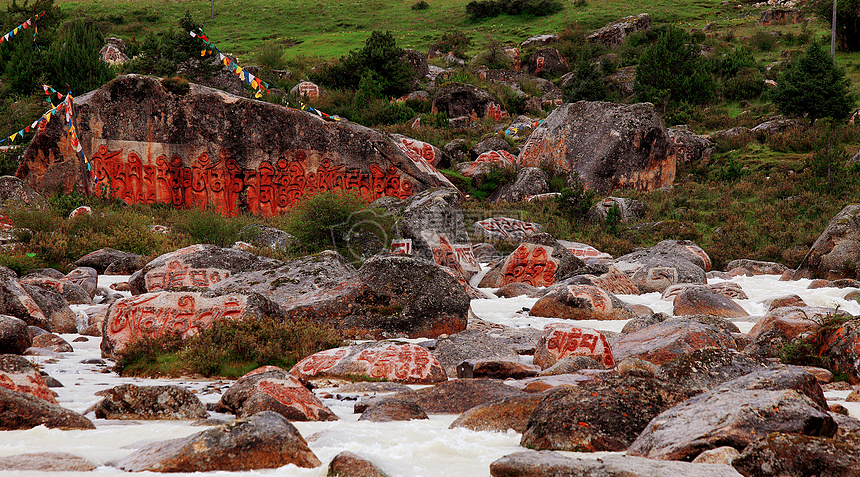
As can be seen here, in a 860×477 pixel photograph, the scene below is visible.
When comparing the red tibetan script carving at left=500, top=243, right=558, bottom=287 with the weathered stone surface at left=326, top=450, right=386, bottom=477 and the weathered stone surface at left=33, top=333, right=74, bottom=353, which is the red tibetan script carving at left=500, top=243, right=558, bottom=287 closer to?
Result: the weathered stone surface at left=33, top=333, right=74, bottom=353

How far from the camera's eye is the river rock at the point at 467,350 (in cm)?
795

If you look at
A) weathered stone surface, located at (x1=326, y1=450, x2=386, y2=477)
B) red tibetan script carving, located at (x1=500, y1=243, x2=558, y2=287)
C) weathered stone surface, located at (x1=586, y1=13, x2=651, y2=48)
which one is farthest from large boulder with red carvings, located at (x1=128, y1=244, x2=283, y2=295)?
weathered stone surface, located at (x1=586, y1=13, x2=651, y2=48)

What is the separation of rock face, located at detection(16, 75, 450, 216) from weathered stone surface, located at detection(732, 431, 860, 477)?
68.1 ft

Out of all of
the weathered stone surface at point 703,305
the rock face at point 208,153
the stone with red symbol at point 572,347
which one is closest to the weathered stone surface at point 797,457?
the stone with red symbol at point 572,347

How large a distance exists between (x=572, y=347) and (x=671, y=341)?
3.49 ft

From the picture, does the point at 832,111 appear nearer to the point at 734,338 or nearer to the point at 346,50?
the point at 734,338

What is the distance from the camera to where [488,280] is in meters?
17.2

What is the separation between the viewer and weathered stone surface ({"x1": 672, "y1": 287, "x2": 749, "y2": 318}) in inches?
459

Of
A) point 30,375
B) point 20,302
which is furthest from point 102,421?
point 20,302

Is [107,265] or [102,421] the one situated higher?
[102,421]

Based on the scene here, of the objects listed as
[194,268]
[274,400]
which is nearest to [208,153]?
[194,268]

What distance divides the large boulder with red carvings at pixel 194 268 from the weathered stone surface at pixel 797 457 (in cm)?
984

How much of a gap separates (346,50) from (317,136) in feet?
114

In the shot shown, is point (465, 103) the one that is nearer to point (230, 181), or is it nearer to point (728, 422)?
point (230, 181)
